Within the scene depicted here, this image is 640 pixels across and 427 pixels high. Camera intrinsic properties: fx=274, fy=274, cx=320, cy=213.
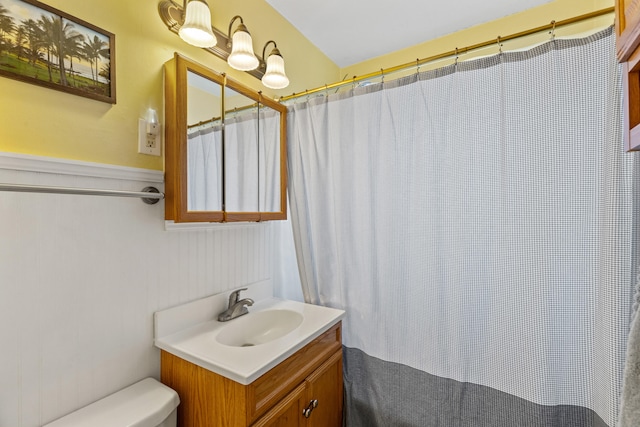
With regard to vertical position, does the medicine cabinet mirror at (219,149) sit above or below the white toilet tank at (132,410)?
above

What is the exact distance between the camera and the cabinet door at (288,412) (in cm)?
94

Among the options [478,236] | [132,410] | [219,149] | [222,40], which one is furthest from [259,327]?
[222,40]

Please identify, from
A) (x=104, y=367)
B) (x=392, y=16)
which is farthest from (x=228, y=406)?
(x=392, y=16)

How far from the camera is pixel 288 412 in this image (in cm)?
103

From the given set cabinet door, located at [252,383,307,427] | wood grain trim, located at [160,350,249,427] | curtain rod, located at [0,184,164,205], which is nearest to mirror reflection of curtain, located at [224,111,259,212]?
curtain rod, located at [0,184,164,205]

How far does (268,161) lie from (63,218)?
2.96 feet

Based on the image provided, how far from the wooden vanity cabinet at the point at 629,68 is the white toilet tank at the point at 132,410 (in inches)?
59.0

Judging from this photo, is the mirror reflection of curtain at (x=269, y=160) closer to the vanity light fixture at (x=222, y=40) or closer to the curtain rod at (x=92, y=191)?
the vanity light fixture at (x=222, y=40)

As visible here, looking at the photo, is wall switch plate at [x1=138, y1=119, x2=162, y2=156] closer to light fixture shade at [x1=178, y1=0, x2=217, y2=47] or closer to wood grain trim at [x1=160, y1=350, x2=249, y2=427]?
light fixture shade at [x1=178, y1=0, x2=217, y2=47]

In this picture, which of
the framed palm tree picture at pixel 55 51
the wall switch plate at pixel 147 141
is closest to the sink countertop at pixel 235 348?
the wall switch plate at pixel 147 141

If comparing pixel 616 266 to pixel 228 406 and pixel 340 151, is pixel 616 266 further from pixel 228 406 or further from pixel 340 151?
pixel 228 406

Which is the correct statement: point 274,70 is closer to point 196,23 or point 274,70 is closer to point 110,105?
point 196,23

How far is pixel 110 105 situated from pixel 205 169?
1.23 ft

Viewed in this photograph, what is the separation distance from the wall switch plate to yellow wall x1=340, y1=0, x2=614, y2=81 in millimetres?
1685
